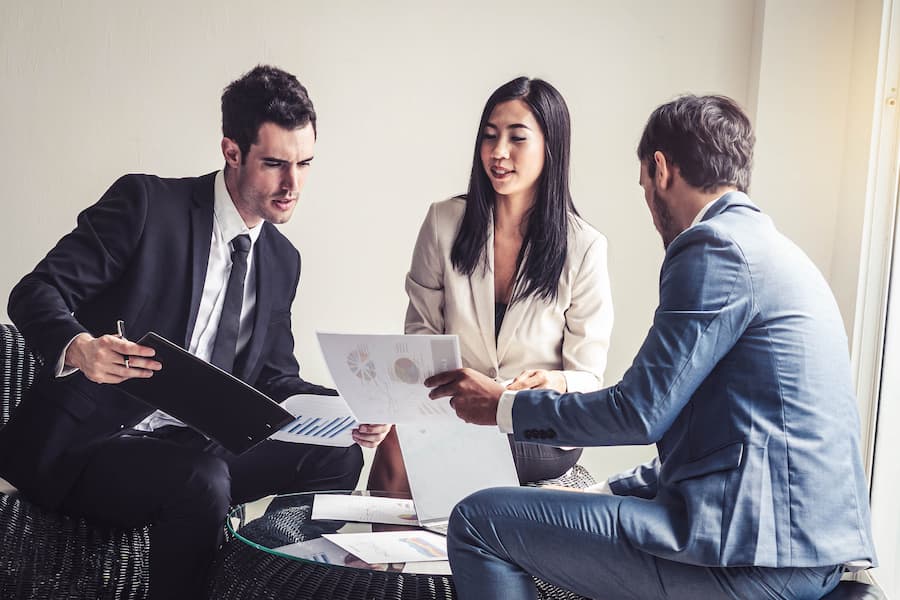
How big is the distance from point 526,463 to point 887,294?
3.80ft

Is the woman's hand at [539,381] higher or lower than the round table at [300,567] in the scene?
higher

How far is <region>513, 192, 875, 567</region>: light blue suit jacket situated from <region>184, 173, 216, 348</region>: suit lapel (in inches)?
47.9

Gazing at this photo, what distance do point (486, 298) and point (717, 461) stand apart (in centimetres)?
120

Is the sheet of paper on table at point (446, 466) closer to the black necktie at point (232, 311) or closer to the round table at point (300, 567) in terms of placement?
the round table at point (300, 567)

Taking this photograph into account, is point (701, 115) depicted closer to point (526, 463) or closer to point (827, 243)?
point (526, 463)

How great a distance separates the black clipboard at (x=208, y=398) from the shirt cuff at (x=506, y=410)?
46 centimetres

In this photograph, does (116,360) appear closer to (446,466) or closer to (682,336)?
(446,466)

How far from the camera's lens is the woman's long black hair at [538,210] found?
2580 mm

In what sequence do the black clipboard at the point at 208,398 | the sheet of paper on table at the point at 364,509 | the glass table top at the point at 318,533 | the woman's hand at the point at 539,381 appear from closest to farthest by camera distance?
1. the glass table top at the point at 318,533
2. the black clipboard at the point at 208,398
3. the sheet of paper on table at the point at 364,509
4. the woman's hand at the point at 539,381

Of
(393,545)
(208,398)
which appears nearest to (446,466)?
(393,545)

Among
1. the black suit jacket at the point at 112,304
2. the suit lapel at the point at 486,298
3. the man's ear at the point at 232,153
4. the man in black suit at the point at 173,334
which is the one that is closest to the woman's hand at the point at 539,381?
the suit lapel at the point at 486,298

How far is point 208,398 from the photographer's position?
1951 mm

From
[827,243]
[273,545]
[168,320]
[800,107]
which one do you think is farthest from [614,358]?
[273,545]

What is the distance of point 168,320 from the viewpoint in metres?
2.40
